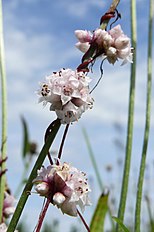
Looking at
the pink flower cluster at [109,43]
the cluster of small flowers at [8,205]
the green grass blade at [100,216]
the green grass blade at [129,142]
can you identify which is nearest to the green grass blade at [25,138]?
the cluster of small flowers at [8,205]

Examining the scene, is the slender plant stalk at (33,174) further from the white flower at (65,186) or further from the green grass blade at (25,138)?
the green grass blade at (25,138)

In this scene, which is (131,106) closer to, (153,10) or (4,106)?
(4,106)

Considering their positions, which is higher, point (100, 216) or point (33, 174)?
point (33, 174)

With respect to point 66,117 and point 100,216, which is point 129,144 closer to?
point 100,216

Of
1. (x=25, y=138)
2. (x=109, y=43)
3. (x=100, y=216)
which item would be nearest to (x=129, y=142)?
(x=100, y=216)

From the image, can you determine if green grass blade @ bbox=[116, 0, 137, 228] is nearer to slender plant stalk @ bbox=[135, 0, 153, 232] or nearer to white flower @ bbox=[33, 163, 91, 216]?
slender plant stalk @ bbox=[135, 0, 153, 232]

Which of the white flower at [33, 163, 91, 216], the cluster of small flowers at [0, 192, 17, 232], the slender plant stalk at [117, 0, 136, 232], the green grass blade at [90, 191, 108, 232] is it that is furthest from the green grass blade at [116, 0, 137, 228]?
the white flower at [33, 163, 91, 216]
